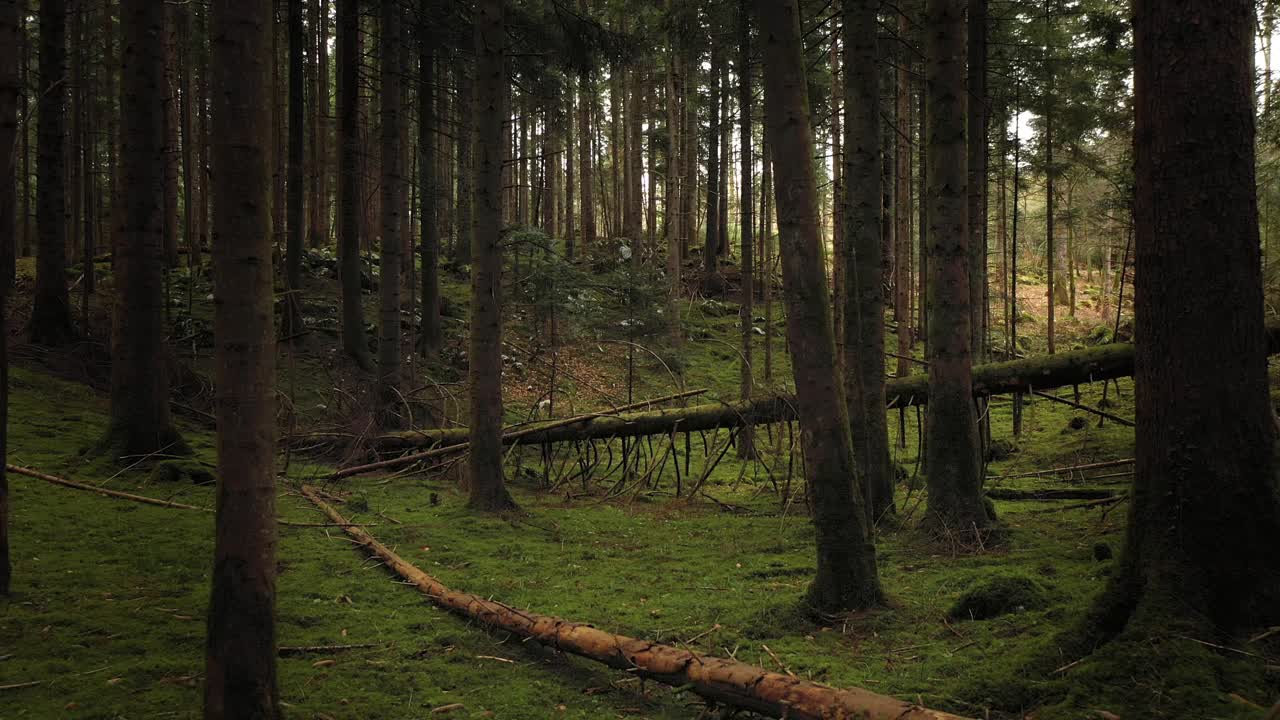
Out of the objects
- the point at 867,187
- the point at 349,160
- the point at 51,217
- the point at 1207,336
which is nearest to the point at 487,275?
the point at 867,187

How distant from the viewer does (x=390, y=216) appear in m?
12.2

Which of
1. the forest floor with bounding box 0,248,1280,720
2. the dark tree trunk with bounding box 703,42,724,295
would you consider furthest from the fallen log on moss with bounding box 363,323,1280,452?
the dark tree trunk with bounding box 703,42,724,295

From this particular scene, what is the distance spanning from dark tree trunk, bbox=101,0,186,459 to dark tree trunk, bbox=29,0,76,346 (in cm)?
470

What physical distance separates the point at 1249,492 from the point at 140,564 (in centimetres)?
671

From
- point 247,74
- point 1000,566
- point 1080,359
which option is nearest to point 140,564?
point 247,74

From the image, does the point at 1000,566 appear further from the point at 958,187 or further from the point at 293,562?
the point at 293,562

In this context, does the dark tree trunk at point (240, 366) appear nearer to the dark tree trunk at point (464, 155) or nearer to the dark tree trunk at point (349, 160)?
the dark tree trunk at point (349, 160)

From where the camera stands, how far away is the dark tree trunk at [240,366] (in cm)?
306

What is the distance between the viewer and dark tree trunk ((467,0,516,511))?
863 cm

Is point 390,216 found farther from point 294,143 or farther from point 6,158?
point 6,158

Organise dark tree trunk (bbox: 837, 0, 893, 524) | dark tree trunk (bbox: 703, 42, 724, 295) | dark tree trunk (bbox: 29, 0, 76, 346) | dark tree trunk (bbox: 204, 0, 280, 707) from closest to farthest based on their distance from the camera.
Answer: dark tree trunk (bbox: 204, 0, 280, 707), dark tree trunk (bbox: 837, 0, 893, 524), dark tree trunk (bbox: 29, 0, 76, 346), dark tree trunk (bbox: 703, 42, 724, 295)

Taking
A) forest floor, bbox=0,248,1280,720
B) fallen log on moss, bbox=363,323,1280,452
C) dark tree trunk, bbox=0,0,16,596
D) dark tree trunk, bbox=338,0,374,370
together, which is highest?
dark tree trunk, bbox=338,0,374,370

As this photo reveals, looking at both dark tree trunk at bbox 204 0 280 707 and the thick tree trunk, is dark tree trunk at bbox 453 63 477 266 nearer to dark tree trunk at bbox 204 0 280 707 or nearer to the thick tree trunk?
the thick tree trunk

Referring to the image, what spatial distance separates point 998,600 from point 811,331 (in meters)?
2.09
